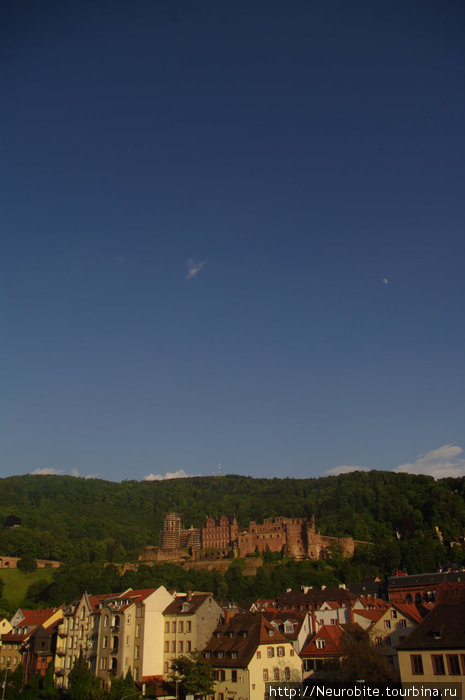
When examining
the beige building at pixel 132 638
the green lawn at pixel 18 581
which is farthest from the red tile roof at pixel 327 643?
the green lawn at pixel 18 581

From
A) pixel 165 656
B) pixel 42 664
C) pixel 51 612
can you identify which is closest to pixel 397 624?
pixel 165 656

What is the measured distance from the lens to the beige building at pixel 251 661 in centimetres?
5662

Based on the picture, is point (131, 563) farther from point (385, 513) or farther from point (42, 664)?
point (42, 664)

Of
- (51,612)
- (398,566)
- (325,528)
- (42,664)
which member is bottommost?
(42,664)

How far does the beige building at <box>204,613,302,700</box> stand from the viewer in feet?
186

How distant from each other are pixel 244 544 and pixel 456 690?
15653 centimetres

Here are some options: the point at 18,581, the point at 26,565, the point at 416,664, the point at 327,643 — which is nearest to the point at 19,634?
the point at 327,643

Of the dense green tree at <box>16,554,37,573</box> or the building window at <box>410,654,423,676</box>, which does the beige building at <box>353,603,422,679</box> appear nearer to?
the building window at <box>410,654,423,676</box>

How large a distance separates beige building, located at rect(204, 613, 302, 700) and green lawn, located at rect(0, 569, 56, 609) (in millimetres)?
90768

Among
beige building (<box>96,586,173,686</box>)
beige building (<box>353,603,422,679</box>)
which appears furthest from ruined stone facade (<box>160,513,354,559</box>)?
beige building (<box>96,586,173,686</box>)

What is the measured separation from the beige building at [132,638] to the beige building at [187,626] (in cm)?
92

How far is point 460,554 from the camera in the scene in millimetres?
139000

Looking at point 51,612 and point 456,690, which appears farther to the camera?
point 51,612

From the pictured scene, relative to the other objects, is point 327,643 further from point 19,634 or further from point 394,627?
point 19,634
